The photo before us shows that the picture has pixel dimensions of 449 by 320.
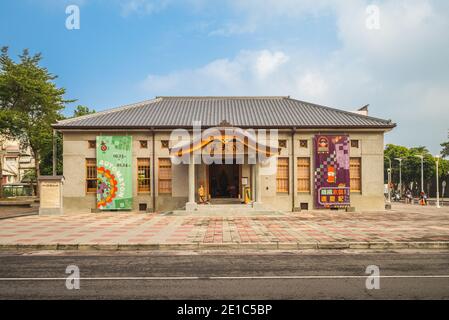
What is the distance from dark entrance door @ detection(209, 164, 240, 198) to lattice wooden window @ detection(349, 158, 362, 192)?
8.59 meters

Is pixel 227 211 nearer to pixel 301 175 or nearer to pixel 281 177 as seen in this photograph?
pixel 281 177

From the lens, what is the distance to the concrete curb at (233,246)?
11398mm

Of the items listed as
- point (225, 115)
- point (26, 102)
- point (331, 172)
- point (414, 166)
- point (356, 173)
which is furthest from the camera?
point (414, 166)

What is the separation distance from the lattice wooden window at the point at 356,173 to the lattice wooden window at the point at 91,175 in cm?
1918

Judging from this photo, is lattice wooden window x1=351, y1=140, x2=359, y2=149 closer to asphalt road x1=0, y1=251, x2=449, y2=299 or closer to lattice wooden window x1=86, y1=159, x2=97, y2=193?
asphalt road x1=0, y1=251, x2=449, y2=299

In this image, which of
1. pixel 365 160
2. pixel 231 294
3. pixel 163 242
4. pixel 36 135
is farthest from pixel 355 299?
pixel 36 135

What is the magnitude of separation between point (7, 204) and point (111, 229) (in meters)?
19.9

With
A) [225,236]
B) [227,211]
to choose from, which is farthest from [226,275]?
[227,211]

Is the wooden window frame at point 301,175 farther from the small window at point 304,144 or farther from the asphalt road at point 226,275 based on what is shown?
the asphalt road at point 226,275

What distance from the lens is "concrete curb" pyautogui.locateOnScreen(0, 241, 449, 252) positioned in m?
11.4

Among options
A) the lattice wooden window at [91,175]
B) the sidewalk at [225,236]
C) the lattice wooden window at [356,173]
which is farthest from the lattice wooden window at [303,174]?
the lattice wooden window at [91,175]

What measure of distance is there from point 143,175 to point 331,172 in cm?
1403

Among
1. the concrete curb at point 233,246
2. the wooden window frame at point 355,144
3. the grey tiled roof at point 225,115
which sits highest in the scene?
the grey tiled roof at point 225,115

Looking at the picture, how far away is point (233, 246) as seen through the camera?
1148 centimetres
